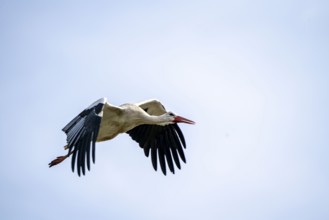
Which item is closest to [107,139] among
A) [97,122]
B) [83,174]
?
[97,122]

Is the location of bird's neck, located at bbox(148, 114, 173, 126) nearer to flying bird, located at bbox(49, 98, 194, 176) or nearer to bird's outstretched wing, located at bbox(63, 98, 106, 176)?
flying bird, located at bbox(49, 98, 194, 176)

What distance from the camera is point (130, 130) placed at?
16531 millimetres

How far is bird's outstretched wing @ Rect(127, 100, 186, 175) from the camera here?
16.3 m

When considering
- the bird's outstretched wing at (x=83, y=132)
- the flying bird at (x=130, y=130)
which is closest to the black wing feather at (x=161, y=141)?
the flying bird at (x=130, y=130)

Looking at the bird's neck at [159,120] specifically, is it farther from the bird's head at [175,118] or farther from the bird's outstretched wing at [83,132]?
the bird's outstretched wing at [83,132]

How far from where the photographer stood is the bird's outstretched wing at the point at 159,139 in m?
16.3

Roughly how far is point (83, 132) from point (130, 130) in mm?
2659

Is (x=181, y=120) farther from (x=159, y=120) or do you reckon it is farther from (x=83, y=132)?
(x=83, y=132)

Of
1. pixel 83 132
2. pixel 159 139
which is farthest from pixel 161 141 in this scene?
pixel 83 132

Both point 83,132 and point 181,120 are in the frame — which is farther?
point 181,120

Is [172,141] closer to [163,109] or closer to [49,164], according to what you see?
[163,109]

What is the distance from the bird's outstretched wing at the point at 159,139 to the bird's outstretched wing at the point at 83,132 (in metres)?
1.84

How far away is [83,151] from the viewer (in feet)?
44.5

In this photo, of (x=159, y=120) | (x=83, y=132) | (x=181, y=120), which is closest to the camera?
(x=83, y=132)
